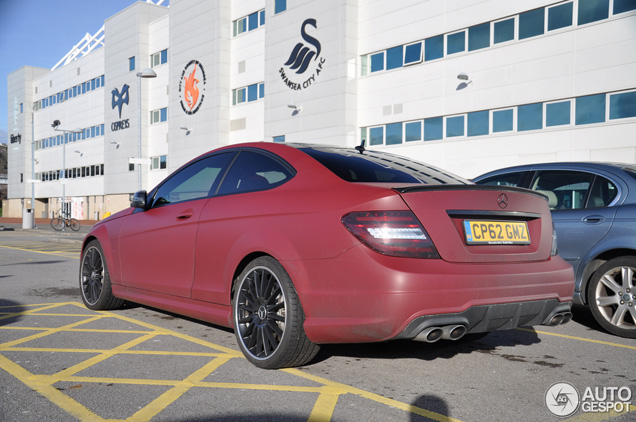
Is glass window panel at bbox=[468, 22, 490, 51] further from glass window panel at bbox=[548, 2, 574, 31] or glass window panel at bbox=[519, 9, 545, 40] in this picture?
glass window panel at bbox=[548, 2, 574, 31]

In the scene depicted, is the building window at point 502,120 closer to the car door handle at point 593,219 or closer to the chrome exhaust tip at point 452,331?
the car door handle at point 593,219

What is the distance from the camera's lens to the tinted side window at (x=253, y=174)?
414cm

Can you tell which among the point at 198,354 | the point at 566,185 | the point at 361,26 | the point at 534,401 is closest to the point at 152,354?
the point at 198,354

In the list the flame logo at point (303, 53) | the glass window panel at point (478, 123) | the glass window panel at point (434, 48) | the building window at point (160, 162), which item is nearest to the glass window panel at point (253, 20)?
the flame logo at point (303, 53)

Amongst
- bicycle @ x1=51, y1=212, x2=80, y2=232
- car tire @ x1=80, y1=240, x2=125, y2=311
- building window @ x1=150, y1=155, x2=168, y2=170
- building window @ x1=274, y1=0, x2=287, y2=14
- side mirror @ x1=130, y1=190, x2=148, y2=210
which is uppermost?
building window @ x1=274, y1=0, x2=287, y2=14

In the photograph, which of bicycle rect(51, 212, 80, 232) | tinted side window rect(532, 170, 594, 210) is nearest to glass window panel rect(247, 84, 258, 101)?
bicycle rect(51, 212, 80, 232)

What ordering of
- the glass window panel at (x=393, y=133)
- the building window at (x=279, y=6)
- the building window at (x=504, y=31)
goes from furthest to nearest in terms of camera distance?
1. the building window at (x=279, y=6)
2. the glass window panel at (x=393, y=133)
3. the building window at (x=504, y=31)

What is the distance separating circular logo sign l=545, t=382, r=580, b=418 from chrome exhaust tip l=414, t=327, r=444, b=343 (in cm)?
68

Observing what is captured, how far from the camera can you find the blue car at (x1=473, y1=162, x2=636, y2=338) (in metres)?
5.12

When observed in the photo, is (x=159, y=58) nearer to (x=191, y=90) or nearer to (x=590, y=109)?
(x=191, y=90)

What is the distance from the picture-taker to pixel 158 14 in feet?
159

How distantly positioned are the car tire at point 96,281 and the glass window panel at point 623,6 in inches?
777

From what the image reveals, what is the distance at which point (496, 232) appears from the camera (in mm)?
3656

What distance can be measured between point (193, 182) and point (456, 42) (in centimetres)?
2213
